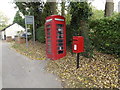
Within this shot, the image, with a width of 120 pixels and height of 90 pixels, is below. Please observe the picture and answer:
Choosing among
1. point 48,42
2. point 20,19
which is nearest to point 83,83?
point 48,42

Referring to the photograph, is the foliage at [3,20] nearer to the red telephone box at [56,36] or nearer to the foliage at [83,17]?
the red telephone box at [56,36]

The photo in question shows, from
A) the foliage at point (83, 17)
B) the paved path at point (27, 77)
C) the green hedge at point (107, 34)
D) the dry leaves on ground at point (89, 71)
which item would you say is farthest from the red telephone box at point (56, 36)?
the green hedge at point (107, 34)

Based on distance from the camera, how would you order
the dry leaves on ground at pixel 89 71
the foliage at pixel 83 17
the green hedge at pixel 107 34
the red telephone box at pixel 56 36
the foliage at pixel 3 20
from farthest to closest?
the foliage at pixel 3 20 → the red telephone box at pixel 56 36 → the foliage at pixel 83 17 → the green hedge at pixel 107 34 → the dry leaves on ground at pixel 89 71

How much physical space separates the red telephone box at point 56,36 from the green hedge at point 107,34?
1.70 metres

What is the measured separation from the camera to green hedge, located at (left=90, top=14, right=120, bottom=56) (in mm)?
5000

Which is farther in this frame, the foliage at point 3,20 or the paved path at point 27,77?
the foliage at point 3,20

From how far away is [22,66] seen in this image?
5.37 m

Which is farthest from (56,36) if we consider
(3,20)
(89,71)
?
(3,20)

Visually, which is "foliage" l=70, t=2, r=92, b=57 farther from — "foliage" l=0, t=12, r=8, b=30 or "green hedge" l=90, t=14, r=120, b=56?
"foliage" l=0, t=12, r=8, b=30

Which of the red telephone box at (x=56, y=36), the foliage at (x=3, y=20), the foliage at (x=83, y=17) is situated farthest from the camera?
the foliage at (x=3, y=20)

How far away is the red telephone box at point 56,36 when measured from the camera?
5383 millimetres

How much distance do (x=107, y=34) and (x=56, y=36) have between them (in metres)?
2.58

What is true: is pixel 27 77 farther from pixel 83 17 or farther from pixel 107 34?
pixel 107 34

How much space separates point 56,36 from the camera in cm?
549
